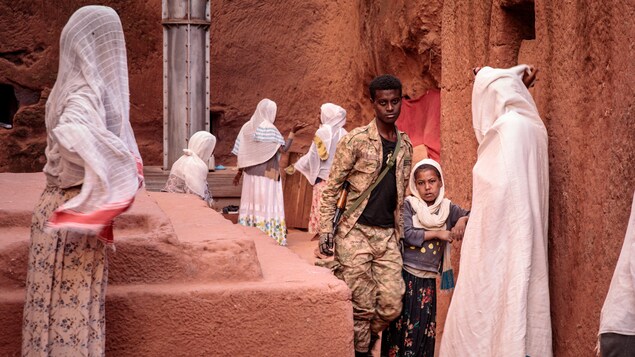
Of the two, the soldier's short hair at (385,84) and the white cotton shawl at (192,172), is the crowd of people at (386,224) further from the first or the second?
the white cotton shawl at (192,172)

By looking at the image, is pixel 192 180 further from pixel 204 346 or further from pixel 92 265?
pixel 92 265

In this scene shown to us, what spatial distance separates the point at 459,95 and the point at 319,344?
2.17 m

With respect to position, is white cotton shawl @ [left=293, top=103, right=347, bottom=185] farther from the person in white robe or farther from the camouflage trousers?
the person in white robe

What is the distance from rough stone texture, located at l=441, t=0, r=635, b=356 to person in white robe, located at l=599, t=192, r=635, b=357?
0.84 meters

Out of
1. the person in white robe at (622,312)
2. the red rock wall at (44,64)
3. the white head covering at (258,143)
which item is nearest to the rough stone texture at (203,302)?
the person in white robe at (622,312)

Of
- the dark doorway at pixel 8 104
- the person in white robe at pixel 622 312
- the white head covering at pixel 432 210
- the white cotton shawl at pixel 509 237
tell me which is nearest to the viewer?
the person in white robe at pixel 622 312

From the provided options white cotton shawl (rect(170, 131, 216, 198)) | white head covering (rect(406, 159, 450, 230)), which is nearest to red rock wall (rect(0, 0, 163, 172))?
white cotton shawl (rect(170, 131, 216, 198))

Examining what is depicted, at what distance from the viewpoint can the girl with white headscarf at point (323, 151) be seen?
11.5 m

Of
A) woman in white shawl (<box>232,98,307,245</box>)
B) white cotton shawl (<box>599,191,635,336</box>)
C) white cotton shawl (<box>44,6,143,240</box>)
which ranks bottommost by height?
woman in white shawl (<box>232,98,307,245</box>)

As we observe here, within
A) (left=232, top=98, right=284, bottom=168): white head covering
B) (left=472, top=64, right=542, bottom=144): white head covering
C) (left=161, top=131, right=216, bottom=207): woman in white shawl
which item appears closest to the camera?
(left=472, top=64, right=542, bottom=144): white head covering

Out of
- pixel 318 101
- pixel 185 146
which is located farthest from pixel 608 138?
pixel 318 101

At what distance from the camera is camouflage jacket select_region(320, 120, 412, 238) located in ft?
17.4

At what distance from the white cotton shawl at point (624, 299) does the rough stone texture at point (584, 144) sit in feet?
2.73

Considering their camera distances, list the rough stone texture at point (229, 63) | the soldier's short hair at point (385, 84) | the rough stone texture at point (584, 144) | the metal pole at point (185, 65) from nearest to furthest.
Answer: the rough stone texture at point (584, 144)
the soldier's short hair at point (385, 84)
the metal pole at point (185, 65)
the rough stone texture at point (229, 63)
